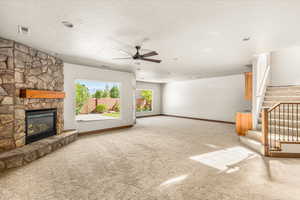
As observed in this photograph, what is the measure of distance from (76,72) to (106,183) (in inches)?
166

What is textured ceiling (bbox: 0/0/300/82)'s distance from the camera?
1.89 meters

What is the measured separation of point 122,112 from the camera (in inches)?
254

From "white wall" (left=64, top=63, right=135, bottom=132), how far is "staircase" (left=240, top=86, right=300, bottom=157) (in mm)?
4650

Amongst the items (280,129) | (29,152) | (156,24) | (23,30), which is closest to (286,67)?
(280,129)

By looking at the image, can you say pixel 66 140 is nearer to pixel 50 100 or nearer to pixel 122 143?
pixel 50 100

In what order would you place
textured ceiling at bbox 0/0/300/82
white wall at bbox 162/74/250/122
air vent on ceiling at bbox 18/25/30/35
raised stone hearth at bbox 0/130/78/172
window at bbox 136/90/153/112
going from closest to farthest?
textured ceiling at bbox 0/0/300/82, air vent on ceiling at bbox 18/25/30/35, raised stone hearth at bbox 0/130/78/172, white wall at bbox 162/74/250/122, window at bbox 136/90/153/112

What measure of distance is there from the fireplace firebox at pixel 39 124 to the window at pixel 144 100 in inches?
247

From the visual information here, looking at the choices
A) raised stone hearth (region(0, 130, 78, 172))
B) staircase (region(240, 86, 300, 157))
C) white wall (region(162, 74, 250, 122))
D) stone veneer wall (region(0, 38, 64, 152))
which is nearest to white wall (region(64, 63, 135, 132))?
stone veneer wall (region(0, 38, 64, 152))

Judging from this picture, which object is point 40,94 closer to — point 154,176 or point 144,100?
point 154,176

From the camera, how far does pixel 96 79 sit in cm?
556

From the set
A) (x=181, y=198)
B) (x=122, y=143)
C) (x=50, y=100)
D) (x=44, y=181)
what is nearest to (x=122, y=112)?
(x=122, y=143)

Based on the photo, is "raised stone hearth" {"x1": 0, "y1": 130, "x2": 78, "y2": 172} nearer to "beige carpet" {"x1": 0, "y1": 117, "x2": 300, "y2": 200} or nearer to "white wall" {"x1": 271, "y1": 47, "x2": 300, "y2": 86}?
"beige carpet" {"x1": 0, "y1": 117, "x2": 300, "y2": 200}

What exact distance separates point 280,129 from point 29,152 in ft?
20.5

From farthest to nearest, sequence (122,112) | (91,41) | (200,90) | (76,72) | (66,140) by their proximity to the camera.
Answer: (200,90) → (122,112) → (76,72) → (66,140) → (91,41)
